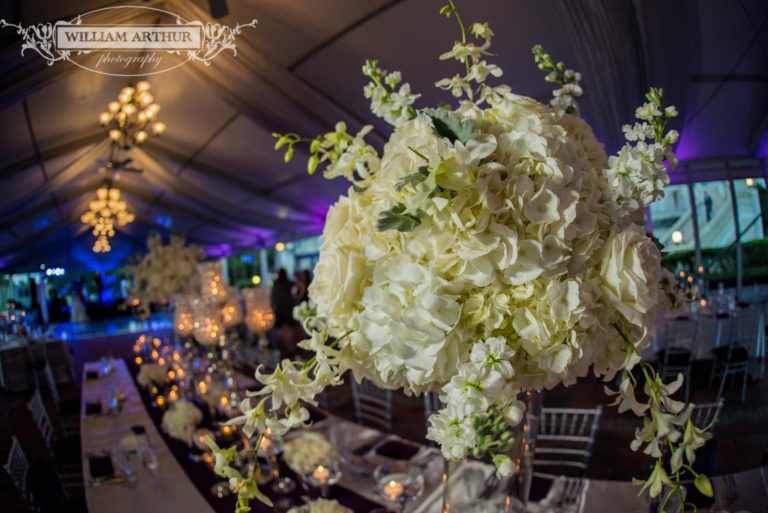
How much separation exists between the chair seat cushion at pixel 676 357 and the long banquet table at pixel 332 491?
45 cm

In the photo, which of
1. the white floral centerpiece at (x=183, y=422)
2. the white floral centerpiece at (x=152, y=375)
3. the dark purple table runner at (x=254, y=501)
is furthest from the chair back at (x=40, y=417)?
the dark purple table runner at (x=254, y=501)

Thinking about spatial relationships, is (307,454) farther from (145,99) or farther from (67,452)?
(67,452)

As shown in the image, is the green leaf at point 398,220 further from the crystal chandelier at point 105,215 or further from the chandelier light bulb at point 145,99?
the crystal chandelier at point 105,215

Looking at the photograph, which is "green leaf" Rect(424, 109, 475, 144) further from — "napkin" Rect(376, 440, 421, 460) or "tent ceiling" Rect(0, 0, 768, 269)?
"napkin" Rect(376, 440, 421, 460)

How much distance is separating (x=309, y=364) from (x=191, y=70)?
1.55m

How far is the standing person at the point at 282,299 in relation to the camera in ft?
23.8

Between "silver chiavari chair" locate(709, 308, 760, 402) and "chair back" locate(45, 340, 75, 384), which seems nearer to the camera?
"silver chiavari chair" locate(709, 308, 760, 402)

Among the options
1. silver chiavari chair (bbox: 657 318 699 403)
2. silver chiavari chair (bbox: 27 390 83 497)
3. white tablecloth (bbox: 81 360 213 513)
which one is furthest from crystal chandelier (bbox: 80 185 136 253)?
silver chiavari chair (bbox: 657 318 699 403)

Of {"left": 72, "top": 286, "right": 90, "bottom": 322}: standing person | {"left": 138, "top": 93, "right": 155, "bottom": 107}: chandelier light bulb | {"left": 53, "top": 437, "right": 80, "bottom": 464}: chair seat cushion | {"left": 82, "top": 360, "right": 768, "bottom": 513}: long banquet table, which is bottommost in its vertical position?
{"left": 53, "top": 437, "right": 80, "bottom": 464}: chair seat cushion

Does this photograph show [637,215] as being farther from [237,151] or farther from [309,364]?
[237,151]

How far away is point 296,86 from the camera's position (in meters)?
2.44

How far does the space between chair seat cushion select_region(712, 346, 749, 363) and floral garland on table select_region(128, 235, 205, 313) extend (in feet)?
8.70

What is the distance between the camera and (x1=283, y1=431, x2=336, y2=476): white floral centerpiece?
201 cm

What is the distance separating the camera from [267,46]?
2045mm
